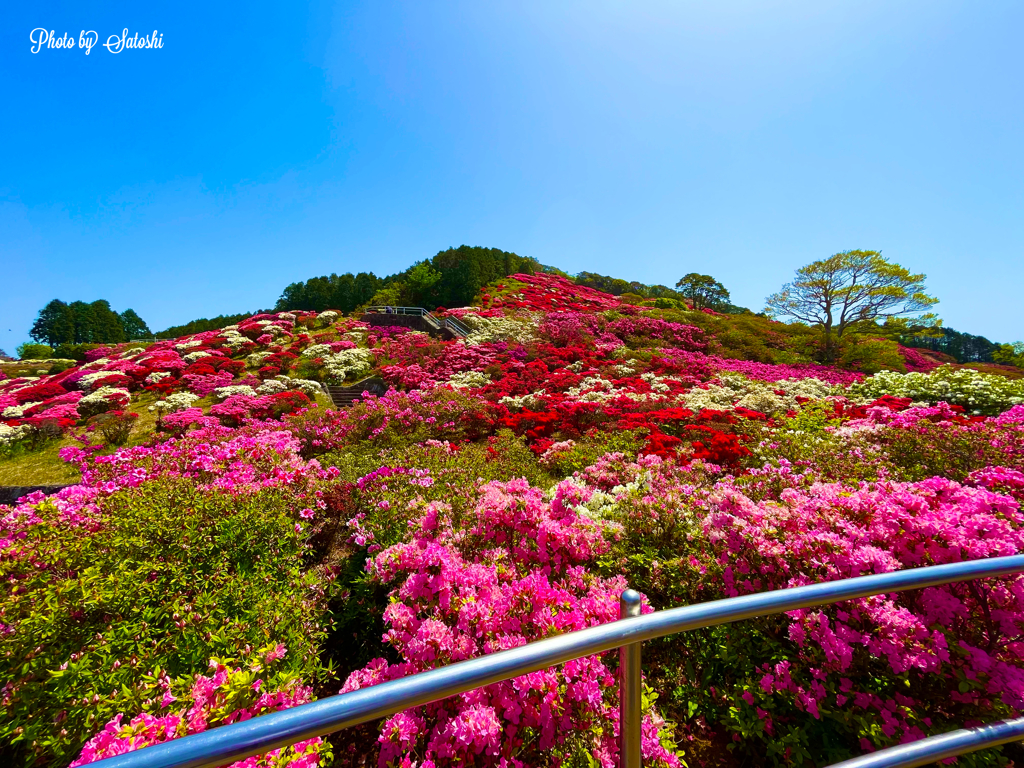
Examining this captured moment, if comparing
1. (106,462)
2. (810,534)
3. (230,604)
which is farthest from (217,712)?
(106,462)

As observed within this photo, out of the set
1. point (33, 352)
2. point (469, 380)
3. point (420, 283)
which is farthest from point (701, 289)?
point (33, 352)

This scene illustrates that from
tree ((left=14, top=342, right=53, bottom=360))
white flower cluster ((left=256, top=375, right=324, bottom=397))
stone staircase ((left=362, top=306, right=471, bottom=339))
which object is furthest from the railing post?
tree ((left=14, top=342, right=53, bottom=360))

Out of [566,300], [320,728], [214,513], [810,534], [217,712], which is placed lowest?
[217,712]

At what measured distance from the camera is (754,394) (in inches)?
396

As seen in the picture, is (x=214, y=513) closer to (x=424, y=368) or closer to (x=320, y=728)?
(x=320, y=728)

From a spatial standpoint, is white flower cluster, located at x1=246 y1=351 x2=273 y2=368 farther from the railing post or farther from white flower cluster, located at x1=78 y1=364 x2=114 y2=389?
the railing post

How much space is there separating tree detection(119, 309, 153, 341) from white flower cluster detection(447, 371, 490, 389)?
5913cm

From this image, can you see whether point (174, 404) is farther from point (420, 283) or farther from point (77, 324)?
point (77, 324)

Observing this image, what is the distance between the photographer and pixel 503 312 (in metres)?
23.2

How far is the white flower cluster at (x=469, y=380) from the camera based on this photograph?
40.3 ft

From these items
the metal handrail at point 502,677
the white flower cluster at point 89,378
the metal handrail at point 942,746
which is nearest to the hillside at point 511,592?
the metal handrail at point 942,746

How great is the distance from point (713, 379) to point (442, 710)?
12843 millimetres

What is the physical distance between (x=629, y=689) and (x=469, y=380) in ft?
38.7

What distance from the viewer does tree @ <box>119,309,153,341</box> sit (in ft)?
167
